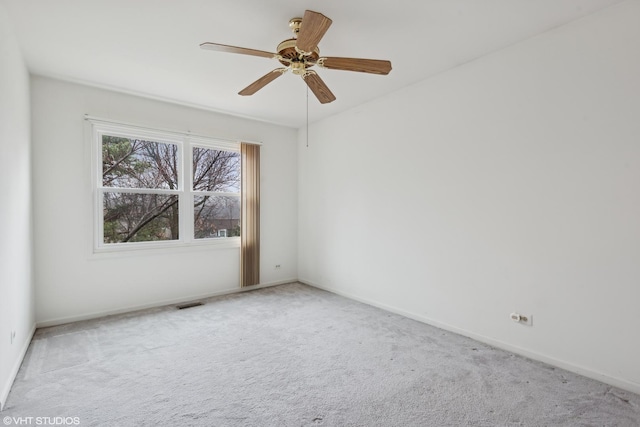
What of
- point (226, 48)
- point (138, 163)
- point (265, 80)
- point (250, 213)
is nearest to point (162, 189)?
point (138, 163)

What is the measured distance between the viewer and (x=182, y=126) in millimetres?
4168

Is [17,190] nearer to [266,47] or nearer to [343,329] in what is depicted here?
[266,47]

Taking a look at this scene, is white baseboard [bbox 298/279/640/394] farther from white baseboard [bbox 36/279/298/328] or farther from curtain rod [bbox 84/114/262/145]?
curtain rod [bbox 84/114/262/145]

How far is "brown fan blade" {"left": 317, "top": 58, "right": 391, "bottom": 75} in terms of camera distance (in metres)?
2.31

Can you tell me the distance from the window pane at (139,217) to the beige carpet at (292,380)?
102cm

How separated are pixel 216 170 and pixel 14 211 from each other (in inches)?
95.0

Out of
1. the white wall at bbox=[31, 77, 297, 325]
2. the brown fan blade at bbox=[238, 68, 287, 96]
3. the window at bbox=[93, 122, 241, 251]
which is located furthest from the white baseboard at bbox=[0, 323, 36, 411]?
the brown fan blade at bbox=[238, 68, 287, 96]

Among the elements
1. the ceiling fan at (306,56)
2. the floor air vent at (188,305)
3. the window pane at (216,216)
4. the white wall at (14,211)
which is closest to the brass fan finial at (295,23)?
the ceiling fan at (306,56)

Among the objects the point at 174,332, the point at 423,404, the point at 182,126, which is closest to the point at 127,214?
the point at 182,126

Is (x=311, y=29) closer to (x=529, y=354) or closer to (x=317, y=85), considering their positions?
(x=317, y=85)

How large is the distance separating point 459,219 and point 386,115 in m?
1.55

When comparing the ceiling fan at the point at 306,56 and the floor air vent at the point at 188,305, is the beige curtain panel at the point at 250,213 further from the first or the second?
the ceiling fan at the point at 306,56

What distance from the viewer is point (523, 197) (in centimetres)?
265

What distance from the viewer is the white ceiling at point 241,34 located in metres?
2.19
